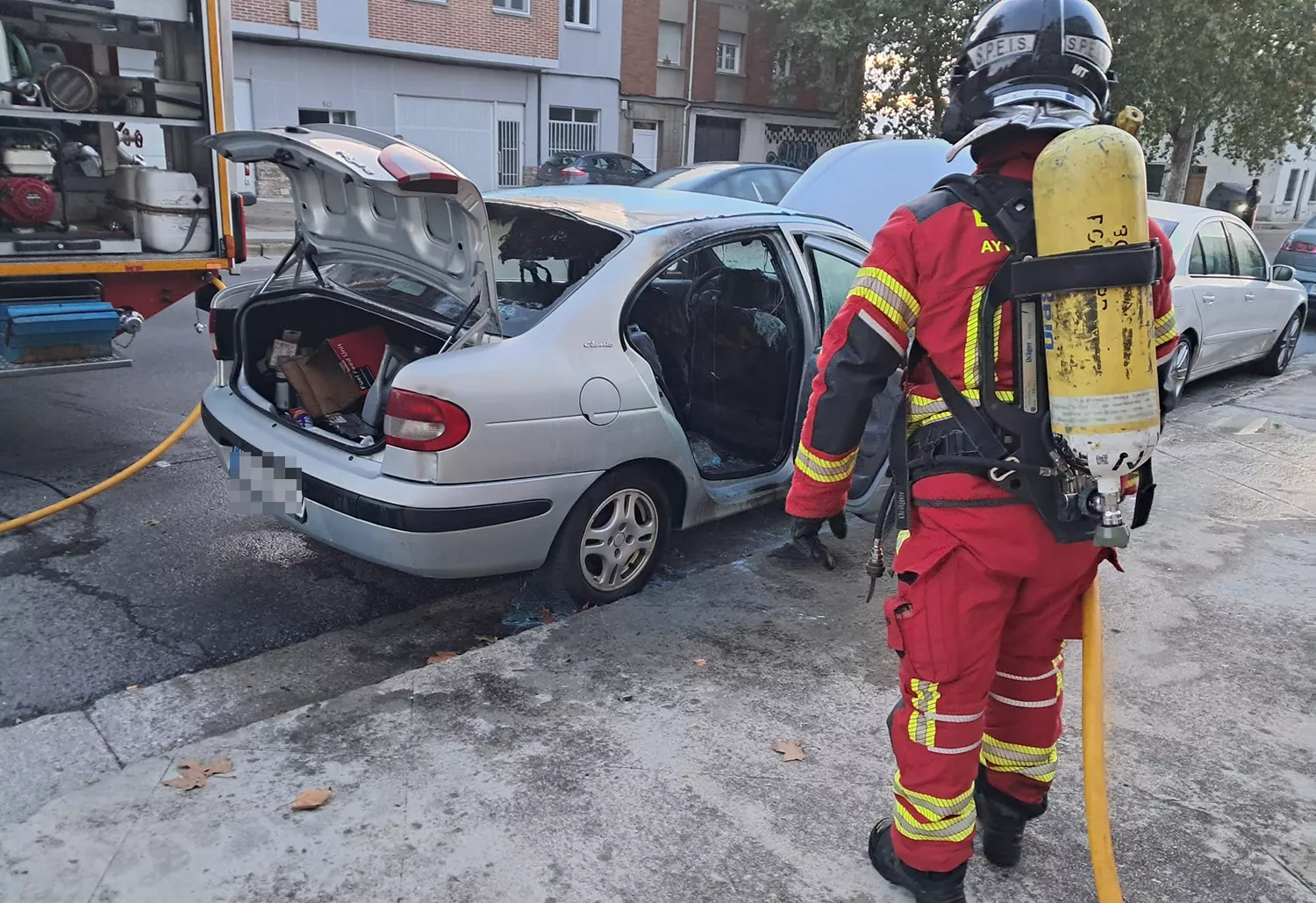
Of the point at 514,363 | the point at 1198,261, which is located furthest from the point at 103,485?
the point at 1198,261

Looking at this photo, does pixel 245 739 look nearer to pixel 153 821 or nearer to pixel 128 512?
pixel 153 821

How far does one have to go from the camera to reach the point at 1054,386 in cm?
199

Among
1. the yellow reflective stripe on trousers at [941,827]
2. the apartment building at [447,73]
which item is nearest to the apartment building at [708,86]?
the apartment building at [447,73]

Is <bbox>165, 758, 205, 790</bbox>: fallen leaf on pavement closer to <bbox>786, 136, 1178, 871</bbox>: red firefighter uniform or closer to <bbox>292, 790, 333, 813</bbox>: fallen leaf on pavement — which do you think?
<bbox>292, 790, 333, 813</bbox>: fallen leaf on pavement

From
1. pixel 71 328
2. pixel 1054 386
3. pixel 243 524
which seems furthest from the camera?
pixel 71 328

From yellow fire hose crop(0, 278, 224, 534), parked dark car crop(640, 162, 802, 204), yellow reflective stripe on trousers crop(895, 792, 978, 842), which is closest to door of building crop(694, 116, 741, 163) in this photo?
parked dark car crop(640, 162, 802, 204)

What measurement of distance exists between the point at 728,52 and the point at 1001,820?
1202 inches

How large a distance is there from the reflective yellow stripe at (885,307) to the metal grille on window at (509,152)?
80.6 ft

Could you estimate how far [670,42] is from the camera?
28938 millimetres

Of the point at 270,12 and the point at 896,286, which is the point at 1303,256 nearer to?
the point at 896,286

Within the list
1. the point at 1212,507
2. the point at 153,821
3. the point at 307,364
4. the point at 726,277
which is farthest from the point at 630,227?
the point at 1212,507

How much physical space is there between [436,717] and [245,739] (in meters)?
0.52

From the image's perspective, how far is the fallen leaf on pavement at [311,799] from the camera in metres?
2.58

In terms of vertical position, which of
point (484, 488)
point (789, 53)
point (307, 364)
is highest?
point (789, 53)
